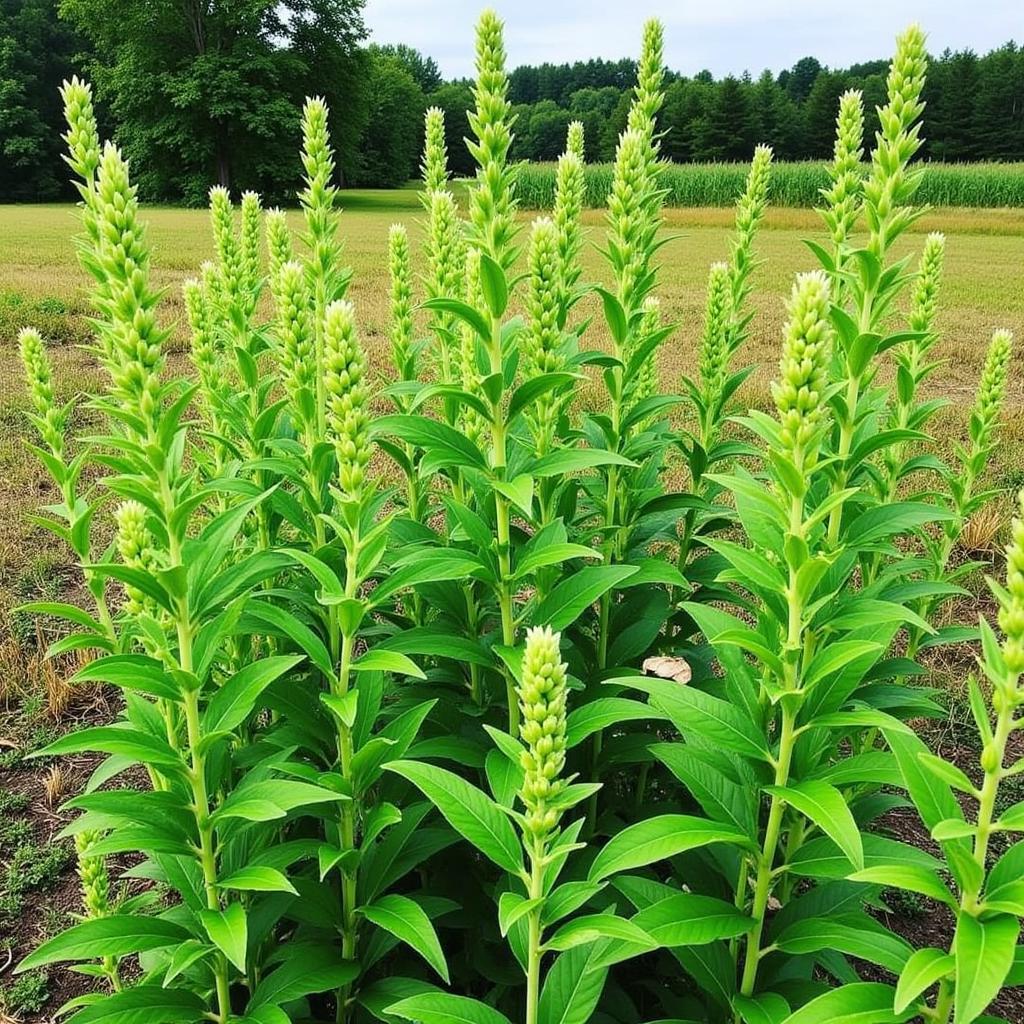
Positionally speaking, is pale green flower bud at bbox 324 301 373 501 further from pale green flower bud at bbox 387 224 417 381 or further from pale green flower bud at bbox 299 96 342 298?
pale green flower bud at bbox 387 224 417 381

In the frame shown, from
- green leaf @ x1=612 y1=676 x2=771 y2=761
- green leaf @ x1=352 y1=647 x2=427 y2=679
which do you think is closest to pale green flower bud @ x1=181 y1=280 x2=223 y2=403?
green leaf @ x1=352 y1=647 x2=427 y2=679

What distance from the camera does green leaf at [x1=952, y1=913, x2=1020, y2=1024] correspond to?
1.40m

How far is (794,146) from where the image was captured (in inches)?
2554

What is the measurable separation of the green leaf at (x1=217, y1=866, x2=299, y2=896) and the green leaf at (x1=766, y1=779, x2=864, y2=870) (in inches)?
42.9

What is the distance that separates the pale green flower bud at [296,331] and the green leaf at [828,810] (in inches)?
68.0

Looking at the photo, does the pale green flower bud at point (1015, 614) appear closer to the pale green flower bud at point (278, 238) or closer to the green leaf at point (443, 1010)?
the green leaf at point (443, 1010)

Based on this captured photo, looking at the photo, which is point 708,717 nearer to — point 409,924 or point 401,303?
point 409,924

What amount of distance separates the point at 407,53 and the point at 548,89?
16639 millimetres

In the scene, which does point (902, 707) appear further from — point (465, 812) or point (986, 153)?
point (986, 153)

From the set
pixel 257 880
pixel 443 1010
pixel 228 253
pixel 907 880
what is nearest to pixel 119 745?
pixel 257 880

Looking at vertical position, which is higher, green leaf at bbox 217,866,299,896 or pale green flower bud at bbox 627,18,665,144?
pale green flower bud at bbox 627,18,665,144

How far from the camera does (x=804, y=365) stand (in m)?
1.69

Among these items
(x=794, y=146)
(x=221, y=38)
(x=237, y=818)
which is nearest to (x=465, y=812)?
(x=237, y=818)

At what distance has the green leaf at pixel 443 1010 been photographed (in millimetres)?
1806
